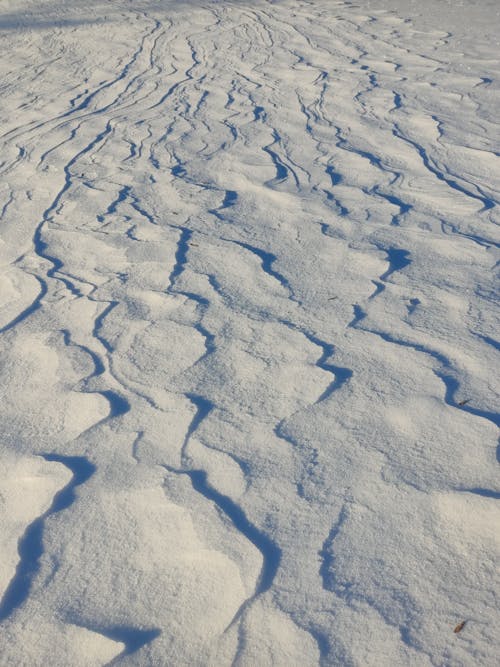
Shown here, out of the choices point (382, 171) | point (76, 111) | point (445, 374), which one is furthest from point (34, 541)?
point (76, 111)

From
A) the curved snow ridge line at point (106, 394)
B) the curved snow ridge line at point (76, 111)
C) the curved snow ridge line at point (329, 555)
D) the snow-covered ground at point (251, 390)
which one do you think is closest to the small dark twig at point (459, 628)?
the snow-covered ground at point (251, 390)

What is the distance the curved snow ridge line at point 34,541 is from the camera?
1.64m

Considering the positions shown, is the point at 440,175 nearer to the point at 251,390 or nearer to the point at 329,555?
the point at 251,390

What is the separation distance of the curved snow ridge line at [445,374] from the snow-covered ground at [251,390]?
1 centimetres

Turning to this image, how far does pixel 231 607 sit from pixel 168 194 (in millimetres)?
2793

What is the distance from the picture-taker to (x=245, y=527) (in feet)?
5.94

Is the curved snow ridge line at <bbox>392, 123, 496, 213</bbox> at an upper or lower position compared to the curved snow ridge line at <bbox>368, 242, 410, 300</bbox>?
upper

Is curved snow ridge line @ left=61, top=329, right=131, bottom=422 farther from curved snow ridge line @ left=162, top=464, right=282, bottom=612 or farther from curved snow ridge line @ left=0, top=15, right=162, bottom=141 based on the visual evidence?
curved snow ridge line @ left=0, top=15, right=162, bottom=141

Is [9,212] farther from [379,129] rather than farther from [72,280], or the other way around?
[379,129]

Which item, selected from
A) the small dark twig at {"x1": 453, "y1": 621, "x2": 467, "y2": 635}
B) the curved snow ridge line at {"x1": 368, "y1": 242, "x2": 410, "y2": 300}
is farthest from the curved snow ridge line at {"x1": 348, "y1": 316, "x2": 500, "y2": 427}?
the small dark twig at {"x1": 453, "y1": 621, "x2": 467, "y2": 635}

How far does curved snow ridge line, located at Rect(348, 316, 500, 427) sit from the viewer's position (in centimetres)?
217

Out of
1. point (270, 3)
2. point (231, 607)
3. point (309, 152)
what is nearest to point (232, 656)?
point (231, 607)

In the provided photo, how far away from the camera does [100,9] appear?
31.3 feet

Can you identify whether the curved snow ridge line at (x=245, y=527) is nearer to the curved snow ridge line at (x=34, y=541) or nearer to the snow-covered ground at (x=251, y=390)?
the snow-covered ground at (x=251, y=390)
